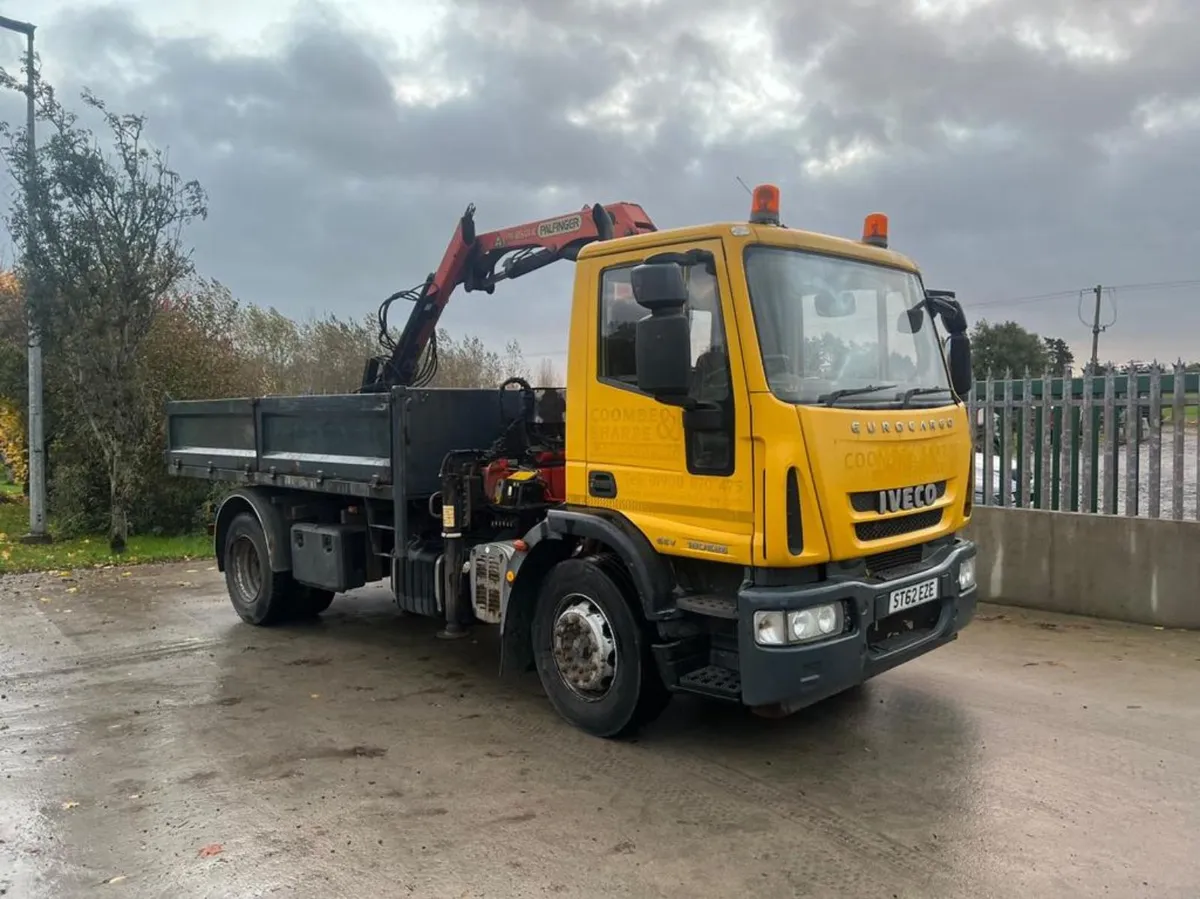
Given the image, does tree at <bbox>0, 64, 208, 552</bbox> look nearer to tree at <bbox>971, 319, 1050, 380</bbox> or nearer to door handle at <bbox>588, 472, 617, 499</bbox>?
door handle at <bbox>588, 472, 617, 499</bbox>

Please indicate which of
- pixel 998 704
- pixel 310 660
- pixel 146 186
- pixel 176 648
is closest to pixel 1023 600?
pixel 998 704

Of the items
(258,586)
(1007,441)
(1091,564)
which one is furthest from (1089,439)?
(258,586)

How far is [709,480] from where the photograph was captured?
14.6ft

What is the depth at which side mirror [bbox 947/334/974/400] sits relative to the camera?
18.1ft

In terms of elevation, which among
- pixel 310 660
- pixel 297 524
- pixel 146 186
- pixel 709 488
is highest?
pixel 146 186

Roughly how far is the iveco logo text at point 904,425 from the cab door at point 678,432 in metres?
0.55

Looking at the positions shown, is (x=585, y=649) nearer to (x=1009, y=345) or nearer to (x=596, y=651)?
(x=596, y=651)

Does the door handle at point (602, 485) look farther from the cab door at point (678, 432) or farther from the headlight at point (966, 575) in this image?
the headlight at point (966, 575)

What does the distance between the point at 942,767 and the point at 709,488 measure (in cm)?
181

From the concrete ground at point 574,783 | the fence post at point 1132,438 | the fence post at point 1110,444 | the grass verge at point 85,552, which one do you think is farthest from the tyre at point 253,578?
the fence post at point 1132,438

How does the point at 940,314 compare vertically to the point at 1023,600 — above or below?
above

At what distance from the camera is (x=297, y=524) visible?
7539 millimetres

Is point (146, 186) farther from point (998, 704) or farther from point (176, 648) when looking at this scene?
point (998, 704)

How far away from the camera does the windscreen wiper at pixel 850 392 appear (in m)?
4.35
